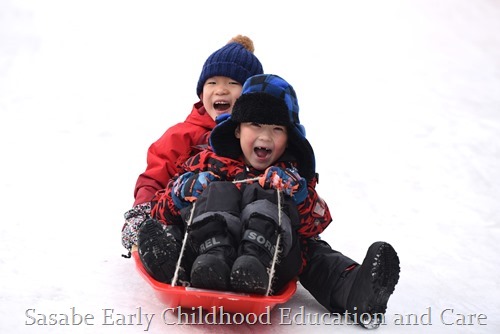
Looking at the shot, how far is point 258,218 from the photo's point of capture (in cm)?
217

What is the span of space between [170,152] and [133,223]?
37cm

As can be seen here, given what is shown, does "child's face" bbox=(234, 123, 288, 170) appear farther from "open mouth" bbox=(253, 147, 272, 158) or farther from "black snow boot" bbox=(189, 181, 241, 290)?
"black snow boot" bbox=(189, 181, 241, 290)

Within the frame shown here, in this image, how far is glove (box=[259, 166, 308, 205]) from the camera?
2.31 meters

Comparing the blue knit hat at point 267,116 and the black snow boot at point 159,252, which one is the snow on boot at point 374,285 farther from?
the black snow boot at point 159,252

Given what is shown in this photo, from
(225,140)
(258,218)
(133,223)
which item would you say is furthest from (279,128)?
(133,223)

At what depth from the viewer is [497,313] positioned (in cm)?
268

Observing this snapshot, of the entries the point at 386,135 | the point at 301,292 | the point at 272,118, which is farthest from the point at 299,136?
the point at 386,135

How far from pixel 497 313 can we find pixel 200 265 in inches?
48.1

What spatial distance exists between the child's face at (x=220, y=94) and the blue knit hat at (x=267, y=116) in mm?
334

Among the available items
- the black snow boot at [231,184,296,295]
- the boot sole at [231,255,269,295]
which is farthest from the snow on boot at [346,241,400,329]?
the boot sole at [231,255,269,295]

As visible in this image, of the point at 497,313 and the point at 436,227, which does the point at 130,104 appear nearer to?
the point at 436,227

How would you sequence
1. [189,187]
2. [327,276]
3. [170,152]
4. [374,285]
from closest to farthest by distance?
[374,285] → [189,187] → [327,276] → [170,152]

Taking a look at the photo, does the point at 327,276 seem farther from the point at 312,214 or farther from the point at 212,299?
the point at 212,299

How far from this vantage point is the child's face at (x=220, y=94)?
2.93 meters
